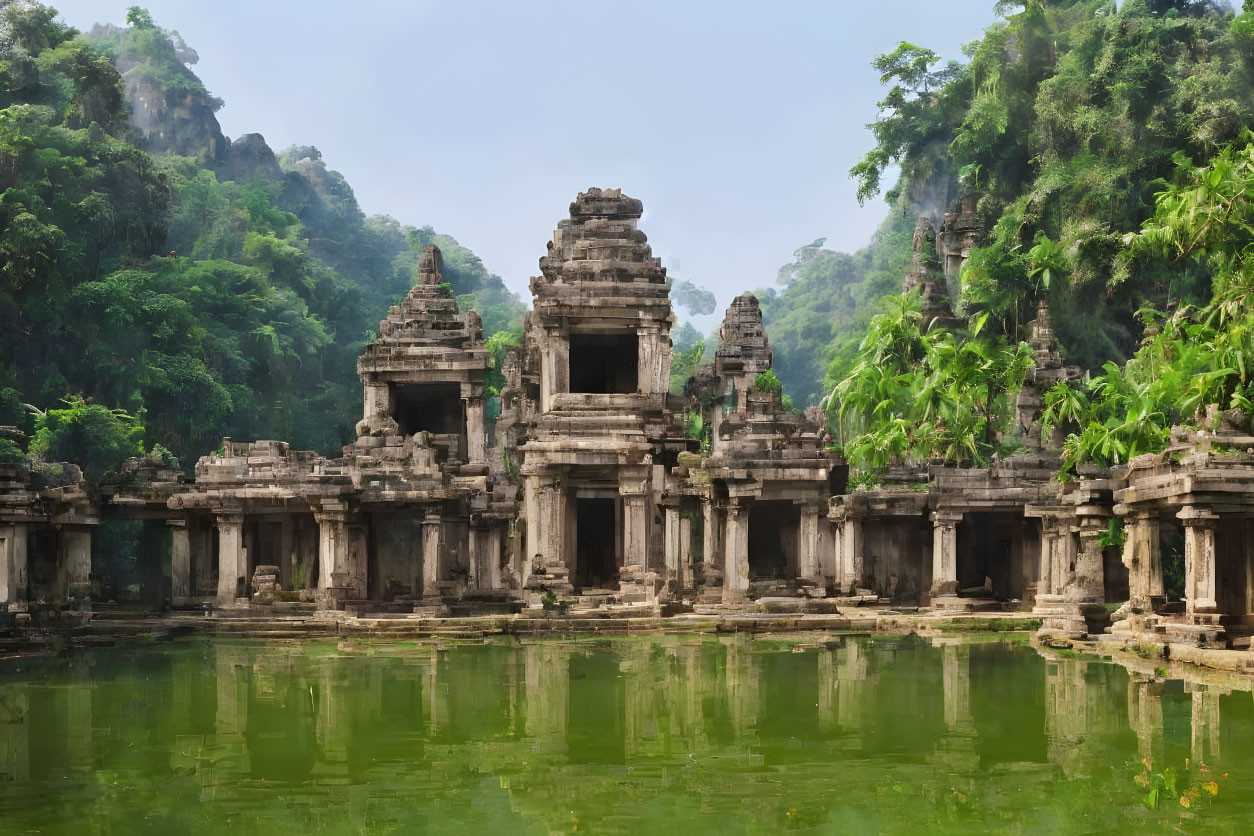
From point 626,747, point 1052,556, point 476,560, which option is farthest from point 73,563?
point 1052,556

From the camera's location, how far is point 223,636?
2202cm

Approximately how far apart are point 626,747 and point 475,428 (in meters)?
18.9

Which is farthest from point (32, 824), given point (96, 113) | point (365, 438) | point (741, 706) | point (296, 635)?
point (96, 113)

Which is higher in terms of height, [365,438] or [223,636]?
[365,438]

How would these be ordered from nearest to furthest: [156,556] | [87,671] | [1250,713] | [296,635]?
[1250,713], [87,671], [296,635], [156,556]

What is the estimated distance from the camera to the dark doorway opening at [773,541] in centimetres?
2733

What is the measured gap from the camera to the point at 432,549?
83.0 ft

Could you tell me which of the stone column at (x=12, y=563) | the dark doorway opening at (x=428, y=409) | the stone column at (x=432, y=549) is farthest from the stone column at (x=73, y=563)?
the dark doorway opening at (x=428, y=409)

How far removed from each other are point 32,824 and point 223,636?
13.7 meters

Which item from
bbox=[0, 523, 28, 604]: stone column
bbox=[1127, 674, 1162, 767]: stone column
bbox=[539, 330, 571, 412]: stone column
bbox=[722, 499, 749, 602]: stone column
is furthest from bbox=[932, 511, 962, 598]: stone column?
bbox=[0, 523, 28, 604]: stone column

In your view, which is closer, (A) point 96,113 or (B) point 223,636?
(B) point 223,636

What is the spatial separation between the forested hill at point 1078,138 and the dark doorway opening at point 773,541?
548 inches

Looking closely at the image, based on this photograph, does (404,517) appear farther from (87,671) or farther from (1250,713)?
(1250,713)

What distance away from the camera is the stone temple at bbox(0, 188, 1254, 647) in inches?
926
